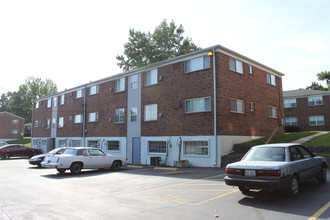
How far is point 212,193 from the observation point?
8.58m

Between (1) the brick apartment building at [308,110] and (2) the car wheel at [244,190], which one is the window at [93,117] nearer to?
(2) the car wheel at [244,190]

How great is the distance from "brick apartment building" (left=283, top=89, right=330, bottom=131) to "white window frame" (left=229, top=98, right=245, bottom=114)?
1917 cm

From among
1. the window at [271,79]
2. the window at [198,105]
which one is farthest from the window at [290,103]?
the window at [198,105]

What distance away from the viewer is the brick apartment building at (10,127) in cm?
6273

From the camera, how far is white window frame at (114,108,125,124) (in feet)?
76.8

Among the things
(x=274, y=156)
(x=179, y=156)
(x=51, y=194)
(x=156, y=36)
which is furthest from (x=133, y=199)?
(x=156, y=36)

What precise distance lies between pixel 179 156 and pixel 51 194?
10.1m

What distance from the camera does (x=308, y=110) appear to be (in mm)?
34188

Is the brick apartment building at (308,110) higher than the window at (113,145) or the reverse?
higher

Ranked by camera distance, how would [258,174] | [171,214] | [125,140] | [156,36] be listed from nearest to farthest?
[171,214] < [258,174] < [125,140] < [156,36]

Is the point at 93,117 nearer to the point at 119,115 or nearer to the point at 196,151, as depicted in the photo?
the point at 119,115

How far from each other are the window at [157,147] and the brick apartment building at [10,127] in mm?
54706

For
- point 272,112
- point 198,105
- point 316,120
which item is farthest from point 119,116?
point 316,120

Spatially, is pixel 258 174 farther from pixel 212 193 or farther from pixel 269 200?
pixel 212 193
